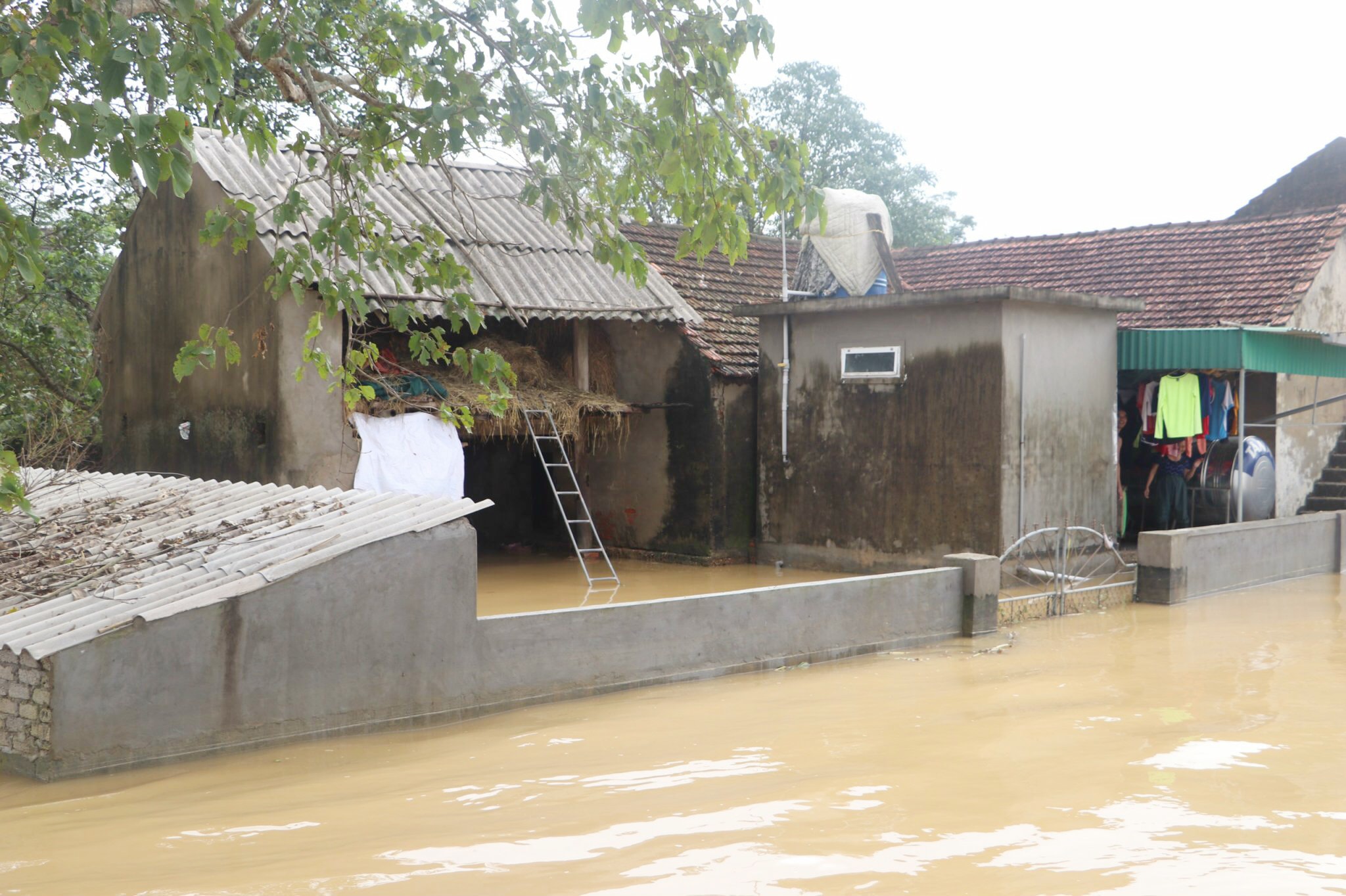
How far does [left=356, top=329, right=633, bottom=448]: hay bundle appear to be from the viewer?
41.2ft

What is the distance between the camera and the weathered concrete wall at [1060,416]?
40.3 ft

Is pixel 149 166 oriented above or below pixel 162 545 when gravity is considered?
above

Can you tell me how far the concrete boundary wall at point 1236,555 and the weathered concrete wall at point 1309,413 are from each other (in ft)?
2.18

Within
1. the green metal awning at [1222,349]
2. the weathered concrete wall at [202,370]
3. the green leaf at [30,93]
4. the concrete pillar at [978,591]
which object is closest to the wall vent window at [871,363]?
the green metal awning at [1222,349]

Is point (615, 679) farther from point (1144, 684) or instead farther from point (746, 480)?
point (746, 480)

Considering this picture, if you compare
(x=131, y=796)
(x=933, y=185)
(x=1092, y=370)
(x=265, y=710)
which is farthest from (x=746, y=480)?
(x=933, y=185)

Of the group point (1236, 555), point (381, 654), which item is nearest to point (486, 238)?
point (381, 654)

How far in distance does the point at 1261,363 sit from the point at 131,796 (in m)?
11.6

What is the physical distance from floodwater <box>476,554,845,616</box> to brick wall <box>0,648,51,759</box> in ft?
15.8

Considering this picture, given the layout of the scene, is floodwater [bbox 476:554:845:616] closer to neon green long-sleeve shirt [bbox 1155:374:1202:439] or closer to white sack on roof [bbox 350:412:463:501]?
white sack on roof [bbox 350:412:463:501]

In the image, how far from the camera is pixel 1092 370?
13.3m

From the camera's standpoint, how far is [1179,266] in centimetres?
1573

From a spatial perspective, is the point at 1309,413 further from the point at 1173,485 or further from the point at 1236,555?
the point at 1236,555

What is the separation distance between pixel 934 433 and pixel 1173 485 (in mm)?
3611
